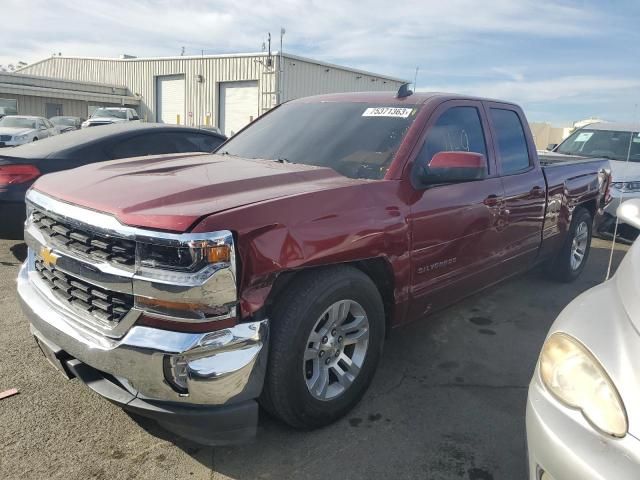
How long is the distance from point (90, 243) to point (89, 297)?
0.85 feet

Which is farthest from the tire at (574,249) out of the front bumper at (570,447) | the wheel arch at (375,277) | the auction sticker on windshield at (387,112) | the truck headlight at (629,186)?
the front bumper at (570,447)

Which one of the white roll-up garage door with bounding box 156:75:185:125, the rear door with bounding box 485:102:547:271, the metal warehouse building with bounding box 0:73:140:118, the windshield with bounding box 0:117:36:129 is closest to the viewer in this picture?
the rear door with bounding box 485:102:547:271

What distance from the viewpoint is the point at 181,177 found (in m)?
2.74

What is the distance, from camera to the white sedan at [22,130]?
17.1 m

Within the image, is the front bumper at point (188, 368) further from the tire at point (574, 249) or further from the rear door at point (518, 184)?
the tire at point (574, 249)

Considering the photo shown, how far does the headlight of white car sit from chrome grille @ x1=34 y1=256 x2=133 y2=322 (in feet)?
5.59

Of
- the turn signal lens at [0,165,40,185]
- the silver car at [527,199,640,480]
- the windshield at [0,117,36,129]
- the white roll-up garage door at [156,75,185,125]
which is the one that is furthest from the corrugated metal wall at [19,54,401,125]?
the silver car at [527,199,640,480]

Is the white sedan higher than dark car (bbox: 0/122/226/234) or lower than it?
lower

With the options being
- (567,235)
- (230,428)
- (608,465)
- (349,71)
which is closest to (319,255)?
(230,428)

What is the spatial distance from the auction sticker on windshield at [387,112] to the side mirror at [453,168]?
1.52 ft

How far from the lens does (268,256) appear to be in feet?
7.37

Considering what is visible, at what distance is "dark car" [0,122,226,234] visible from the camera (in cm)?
488

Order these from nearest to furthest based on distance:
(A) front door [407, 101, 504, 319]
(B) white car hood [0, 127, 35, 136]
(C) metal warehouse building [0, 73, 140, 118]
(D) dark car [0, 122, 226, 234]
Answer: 1. (A) front door [407, 101, 504, 319]
2. (D) dark car [0, 122, 226, 234]
3. (B) white car hood [0, 127, 35, 136]
4. (C) metal warehouse building [0, 73, 140, 118]

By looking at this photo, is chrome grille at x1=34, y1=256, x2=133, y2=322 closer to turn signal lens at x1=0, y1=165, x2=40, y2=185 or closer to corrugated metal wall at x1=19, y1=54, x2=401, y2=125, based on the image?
turn signal lens at x1=0, y1=165, x2=40, y2=185
